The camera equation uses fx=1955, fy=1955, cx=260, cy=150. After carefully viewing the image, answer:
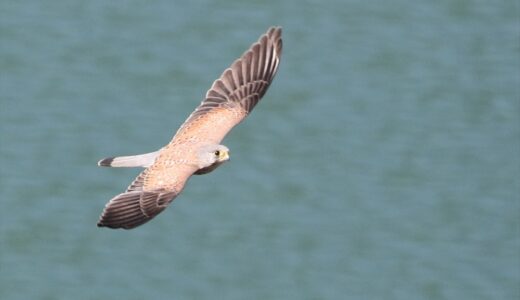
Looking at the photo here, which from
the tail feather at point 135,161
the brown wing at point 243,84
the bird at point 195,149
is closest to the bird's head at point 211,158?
the bird at point 195,149

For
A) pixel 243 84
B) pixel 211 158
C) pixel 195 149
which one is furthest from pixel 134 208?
pixel 243 84

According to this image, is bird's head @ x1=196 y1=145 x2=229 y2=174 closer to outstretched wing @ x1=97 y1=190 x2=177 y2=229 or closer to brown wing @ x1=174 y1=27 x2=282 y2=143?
outstretched wing @ x1=97 y1=190 x2=177 y2=229

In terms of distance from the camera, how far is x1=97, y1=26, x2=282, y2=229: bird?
66.6 ft

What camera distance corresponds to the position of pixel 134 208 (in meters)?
20.3

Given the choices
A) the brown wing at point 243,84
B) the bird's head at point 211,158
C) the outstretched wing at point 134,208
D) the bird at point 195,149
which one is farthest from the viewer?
the brown wing at point 243,84

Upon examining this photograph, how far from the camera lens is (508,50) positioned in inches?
1538

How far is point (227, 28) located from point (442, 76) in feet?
14.2

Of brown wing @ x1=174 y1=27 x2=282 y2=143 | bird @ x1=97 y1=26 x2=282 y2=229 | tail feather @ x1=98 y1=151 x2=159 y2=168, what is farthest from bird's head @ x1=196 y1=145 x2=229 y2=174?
brown wing @ x1=174 y1=27 x2=282 y2=143

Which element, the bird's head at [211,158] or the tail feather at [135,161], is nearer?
the bird's head at [211,158]

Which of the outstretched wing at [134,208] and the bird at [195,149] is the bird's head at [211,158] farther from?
the outstretched wing at [134,208]

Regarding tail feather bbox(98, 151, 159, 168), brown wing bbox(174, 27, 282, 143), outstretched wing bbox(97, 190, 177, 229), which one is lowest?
outstretched wing bbox(97, 190, 177, 229)

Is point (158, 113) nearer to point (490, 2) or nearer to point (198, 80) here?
point (198, 80)

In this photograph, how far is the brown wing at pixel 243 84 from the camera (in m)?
22.6

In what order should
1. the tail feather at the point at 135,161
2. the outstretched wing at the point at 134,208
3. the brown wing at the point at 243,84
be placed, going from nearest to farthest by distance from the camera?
1. the outstretched wing at the point at 134,208
2. the tail feather at the point at 135,161
3. the brown wing at the point at 243,84
